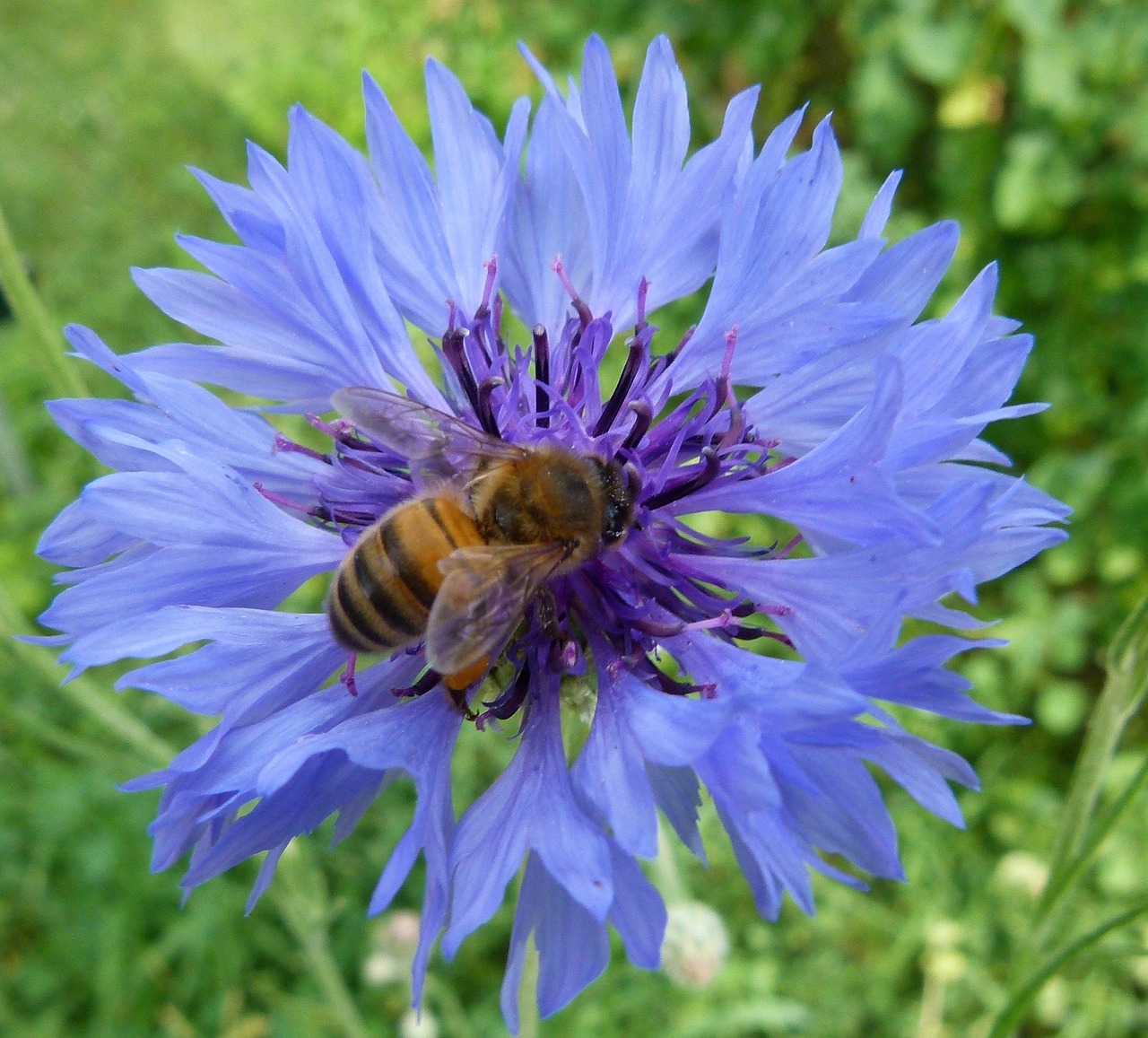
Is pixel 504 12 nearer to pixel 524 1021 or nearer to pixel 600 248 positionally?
pixel 600 248

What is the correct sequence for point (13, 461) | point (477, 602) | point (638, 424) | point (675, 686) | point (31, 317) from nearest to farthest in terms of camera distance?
point (477, 602) < point (675, 686) < point (638, 424) < point (31, 317) < point (13, 461)

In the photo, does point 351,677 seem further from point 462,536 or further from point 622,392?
point 622,392

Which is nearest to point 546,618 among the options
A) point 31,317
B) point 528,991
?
point 528,991

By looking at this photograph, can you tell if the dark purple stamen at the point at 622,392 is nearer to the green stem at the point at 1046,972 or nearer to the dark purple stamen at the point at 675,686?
the dark purple stamen at the point at 675,686

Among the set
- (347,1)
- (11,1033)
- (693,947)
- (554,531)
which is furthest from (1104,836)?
(347,1)

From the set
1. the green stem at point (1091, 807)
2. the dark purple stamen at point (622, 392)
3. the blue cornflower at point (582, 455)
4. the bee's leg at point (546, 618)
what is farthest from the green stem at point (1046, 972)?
the dark purple stamen at point (622, 392)
